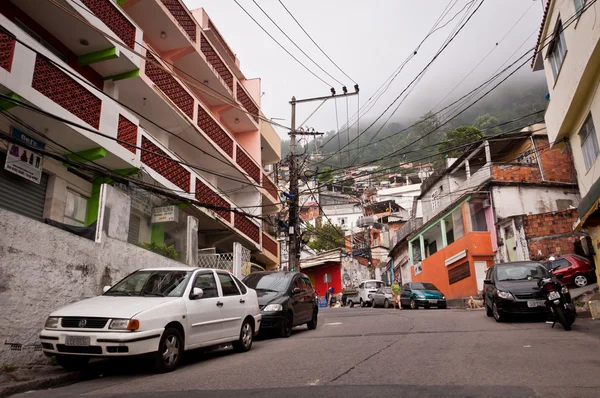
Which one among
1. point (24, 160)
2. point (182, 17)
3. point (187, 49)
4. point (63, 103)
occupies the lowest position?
point (24, 160)

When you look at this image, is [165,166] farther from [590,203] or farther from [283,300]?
[590,203]

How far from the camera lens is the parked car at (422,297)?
2295 cm

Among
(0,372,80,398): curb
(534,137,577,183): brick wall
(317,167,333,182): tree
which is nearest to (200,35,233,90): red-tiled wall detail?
(317,167,333,182): tree

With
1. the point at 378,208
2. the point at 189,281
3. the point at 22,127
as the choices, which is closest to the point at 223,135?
the point at 22,127

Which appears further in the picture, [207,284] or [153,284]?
[207,284]

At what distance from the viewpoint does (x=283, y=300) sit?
11375 millimetres

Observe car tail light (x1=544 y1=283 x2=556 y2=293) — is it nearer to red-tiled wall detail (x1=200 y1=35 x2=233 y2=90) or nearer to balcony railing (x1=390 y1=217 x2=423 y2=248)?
red-tiled wall detail (x1=200 y1=35 x2=233 y2=90)

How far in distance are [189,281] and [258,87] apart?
21751 millimetres

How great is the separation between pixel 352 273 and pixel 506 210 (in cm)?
2587

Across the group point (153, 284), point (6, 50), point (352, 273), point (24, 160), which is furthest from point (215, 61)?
point (352, 273)

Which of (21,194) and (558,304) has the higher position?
(21,194)

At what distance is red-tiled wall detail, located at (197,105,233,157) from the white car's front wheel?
12770mm

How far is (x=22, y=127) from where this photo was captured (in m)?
10.7

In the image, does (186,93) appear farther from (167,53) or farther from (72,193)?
(72,193)
